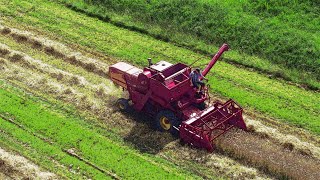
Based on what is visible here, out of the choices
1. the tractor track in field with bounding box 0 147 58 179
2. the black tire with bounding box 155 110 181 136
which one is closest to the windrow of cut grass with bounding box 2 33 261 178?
the black tire with bounding box 155 110 181 136

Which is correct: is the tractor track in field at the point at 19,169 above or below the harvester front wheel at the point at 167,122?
below

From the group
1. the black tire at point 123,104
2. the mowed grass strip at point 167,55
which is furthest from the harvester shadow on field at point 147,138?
the mowed grass strip at point 167,55

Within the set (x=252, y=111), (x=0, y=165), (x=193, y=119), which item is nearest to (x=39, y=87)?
(x=0, y=165)

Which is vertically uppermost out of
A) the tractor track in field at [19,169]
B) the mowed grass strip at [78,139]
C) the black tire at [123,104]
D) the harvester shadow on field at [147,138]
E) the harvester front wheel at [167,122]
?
the harvester front wheel at [167,122]

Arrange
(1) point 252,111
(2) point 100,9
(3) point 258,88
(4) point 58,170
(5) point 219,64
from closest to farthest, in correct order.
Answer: (4) point 58,170
(1) point 252,111
(3) point 258,88
(5) point 219,64
(2) point 100,9

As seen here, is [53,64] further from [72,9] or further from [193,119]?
[193,119]

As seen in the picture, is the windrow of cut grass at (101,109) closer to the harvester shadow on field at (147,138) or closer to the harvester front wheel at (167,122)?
the harvester shadow on field at (147,138)

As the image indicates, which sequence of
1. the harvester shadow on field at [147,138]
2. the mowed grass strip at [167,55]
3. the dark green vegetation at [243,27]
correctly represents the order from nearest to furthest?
the harvester shadow on field at [147,138], the mowed grass strip at [167,55], the dark green vegetation at [243,27]
